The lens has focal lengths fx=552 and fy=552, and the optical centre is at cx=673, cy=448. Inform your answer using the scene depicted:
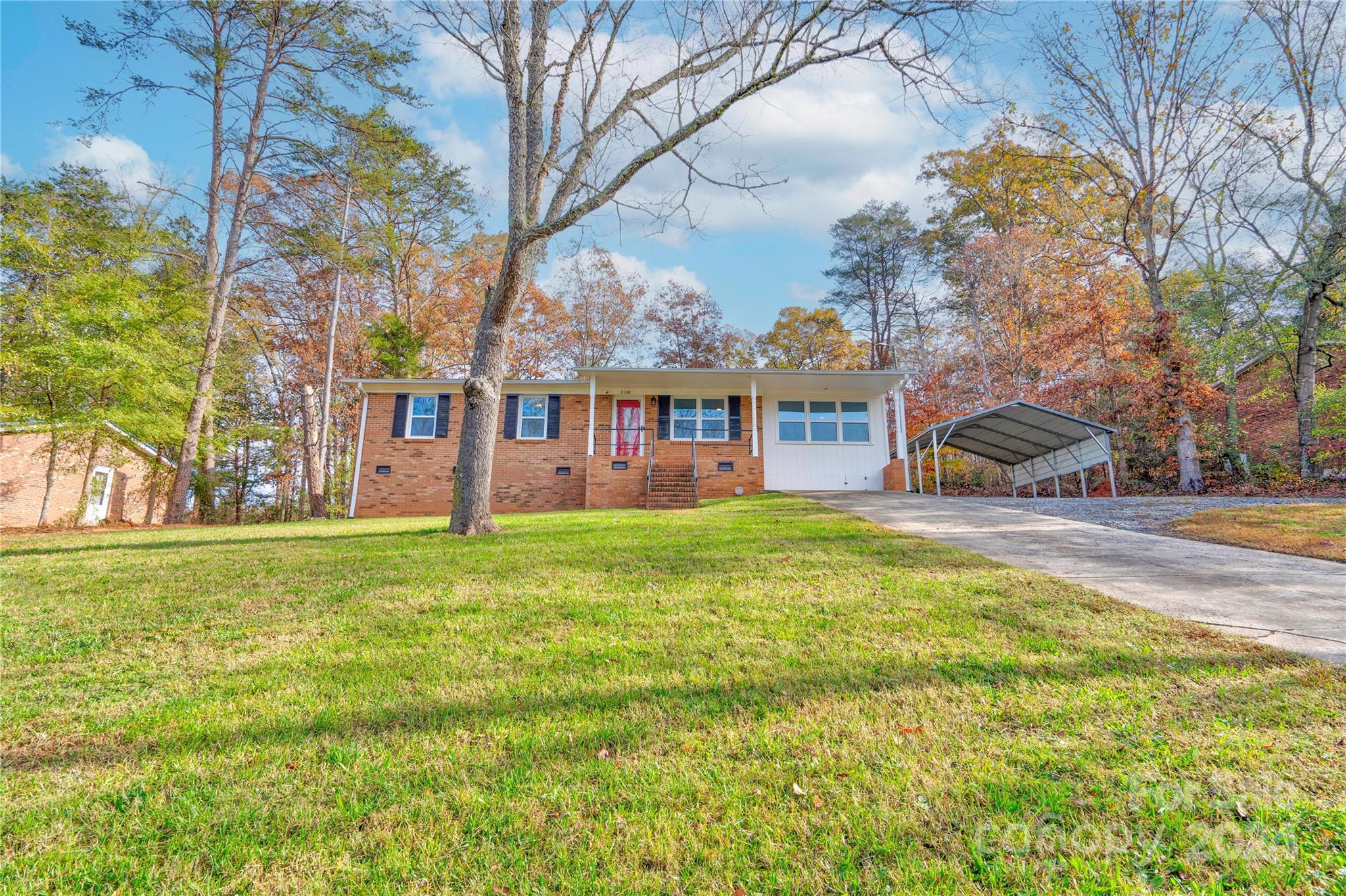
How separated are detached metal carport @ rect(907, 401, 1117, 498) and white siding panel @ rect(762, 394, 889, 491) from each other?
1.01 metres

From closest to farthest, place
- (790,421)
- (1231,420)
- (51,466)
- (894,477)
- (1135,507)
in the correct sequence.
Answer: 1. (1135,507)
2. (51,466)
3. (1231,420)
4. (894,477)
5. (790,421)

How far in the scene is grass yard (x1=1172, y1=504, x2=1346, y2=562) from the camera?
17.6ft

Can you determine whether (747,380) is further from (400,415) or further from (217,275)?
(217,275)

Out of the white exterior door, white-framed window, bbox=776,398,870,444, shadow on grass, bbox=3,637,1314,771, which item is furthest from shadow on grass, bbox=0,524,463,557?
the white exterior door

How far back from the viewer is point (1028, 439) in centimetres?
1441

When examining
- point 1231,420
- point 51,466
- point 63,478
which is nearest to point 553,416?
point 51,466

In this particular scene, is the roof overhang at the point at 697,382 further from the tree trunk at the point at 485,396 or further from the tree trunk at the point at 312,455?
the tree trunk at the point at 485,396

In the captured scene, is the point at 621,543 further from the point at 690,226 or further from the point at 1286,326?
the point at 1286,326

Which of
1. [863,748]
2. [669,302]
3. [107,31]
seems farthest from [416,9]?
[669,302]

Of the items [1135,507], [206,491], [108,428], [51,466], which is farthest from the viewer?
[206,491]

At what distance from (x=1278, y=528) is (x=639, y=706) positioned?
8.14 m

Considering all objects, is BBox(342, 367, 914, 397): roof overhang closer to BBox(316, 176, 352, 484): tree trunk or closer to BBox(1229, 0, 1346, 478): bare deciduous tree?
BBox(316, 176, 352, 484): tree trunk

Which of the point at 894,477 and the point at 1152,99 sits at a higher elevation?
the point at 1152,99

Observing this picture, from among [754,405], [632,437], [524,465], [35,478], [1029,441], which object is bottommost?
[35,478]
